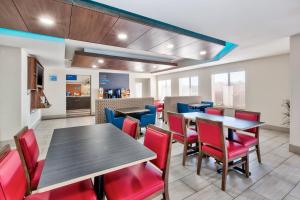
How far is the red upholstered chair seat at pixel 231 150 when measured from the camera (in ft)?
7.06

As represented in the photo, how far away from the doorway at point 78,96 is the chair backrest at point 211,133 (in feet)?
24.8

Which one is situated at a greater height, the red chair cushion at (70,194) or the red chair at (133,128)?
the red chair at (133,128)

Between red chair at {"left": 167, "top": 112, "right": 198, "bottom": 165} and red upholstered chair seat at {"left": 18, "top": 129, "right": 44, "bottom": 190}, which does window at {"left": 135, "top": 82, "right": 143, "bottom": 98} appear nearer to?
red chair at {"left": 167, "top": 112, "right": 198, "bottom": 165}

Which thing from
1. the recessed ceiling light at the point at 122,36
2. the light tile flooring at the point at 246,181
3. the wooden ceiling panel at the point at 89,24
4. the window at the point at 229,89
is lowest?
the light tile flooring at the point at 246,181

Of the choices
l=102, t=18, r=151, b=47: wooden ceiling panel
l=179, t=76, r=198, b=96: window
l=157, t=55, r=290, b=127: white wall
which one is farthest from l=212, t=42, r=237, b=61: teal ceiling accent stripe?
l=102, t=18, r=151, b=47: wooden ceiling panel

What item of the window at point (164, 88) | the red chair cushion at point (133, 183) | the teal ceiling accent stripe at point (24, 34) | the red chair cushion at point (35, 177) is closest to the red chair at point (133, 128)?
the red chair cushion at point (133, 183)

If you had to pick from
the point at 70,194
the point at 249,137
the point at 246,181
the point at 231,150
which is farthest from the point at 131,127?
the point at 249,137

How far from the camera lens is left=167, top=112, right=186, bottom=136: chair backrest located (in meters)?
2.73

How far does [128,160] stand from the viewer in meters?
1.26

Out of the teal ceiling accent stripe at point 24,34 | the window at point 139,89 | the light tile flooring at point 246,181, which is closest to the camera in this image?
the light tile flooring at point 246,181

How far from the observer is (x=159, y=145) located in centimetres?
157

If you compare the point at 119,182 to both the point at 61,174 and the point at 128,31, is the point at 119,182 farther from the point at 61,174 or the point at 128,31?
the point at 128,31

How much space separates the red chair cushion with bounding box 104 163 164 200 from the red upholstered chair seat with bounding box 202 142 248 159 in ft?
3.46

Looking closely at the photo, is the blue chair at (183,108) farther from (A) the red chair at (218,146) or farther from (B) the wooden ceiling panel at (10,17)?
(B) the wooden ceiling panel at (10,17)
